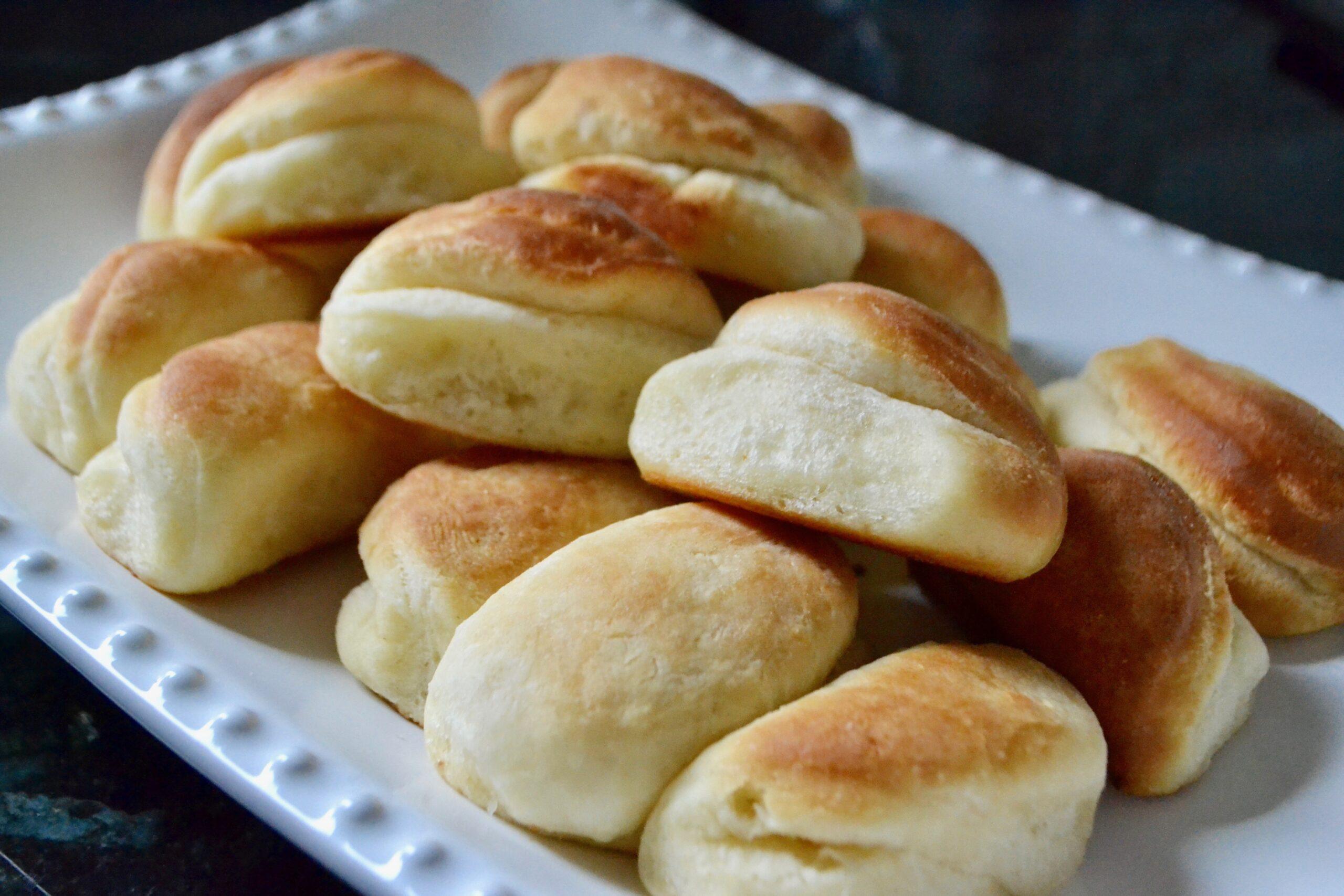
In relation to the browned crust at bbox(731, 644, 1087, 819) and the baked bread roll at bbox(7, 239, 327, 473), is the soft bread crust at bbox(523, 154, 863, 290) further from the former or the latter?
the browned crust at bbox(731, 644, 1087, 819)

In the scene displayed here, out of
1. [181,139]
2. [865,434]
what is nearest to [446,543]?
[865,434]

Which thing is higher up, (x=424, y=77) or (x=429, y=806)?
(x=424, y=77)

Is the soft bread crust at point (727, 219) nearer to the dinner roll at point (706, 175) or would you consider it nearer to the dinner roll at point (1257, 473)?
the dinner roll at point (706, 175)

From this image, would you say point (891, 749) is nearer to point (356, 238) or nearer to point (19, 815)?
point (19, 815)

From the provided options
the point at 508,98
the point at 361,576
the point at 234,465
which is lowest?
the point at 361,576

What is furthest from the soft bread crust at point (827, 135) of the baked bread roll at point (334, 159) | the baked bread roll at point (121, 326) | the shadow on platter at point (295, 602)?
the shadow on platter at point (295, 602)

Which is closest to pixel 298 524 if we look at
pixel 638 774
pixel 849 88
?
pixel 638 774

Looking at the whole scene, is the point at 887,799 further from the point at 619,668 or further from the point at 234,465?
the point at 234,465
